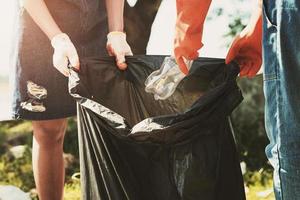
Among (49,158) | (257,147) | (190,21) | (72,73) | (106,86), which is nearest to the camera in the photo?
(190,21)

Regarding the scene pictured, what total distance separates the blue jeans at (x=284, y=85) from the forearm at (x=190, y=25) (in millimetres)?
220

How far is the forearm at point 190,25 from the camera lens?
151 centimetres

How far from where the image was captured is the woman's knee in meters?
2.14

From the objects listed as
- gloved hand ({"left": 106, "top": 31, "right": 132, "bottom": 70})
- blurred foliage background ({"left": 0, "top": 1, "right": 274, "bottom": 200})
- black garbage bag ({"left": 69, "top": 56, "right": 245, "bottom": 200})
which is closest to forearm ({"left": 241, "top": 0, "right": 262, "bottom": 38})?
black garbage bag ({"left": 69, "top": 56, "right": 245, "bottom": 200})

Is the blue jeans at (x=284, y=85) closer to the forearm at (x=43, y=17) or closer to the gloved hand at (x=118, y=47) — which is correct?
the gloved hand at (x=118, y=47)

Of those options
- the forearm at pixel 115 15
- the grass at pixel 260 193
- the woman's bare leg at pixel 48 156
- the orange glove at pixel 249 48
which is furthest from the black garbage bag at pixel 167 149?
the grass at pixel 260 193

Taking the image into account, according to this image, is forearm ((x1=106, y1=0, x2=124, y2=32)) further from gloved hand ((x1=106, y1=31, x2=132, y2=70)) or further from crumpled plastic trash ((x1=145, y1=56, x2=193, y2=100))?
crumpled plastic trash ((x1=145, y1=56, x2=193, y2=100))

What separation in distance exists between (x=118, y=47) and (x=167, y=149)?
1.69ft

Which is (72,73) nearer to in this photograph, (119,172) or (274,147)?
(119,172)

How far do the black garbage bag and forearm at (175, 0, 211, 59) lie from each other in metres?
0.15

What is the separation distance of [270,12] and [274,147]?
370mm

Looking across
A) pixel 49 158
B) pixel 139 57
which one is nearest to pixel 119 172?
pixel 139 57

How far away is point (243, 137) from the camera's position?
4.50m

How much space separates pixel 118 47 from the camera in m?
1.94
